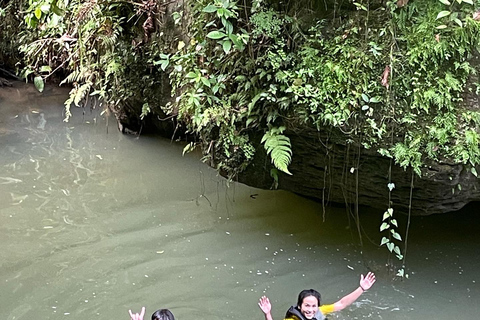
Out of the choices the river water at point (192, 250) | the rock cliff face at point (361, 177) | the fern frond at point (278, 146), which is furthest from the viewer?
the river water at point (192, 250)

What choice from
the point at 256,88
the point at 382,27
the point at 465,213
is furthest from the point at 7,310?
the point at 465,213

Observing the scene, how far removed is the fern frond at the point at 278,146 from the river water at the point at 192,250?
1.37m

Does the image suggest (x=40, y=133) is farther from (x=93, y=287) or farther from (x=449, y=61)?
(x=449, y=61)

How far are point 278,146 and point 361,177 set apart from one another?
917 mm

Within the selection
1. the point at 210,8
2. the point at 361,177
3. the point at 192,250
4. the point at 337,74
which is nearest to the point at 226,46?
the point at 210,8

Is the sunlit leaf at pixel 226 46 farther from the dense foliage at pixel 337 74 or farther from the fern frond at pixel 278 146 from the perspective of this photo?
the fern frond at pixel 278 146

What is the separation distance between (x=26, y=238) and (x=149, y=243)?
1336 mm

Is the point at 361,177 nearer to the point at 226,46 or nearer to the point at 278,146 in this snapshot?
the point at 278,146

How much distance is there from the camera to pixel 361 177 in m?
4.56

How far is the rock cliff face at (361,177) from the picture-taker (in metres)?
4.18

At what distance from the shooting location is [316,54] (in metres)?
3.99

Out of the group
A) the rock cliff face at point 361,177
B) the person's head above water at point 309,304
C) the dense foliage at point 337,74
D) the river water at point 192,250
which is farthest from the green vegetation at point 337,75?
the river water at point 192,250

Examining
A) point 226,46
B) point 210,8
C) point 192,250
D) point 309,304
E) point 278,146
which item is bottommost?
point 192,250

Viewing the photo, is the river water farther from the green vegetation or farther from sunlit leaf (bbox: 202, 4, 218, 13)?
sunlit leaf (bbox: 202, 4, 218, 13)
